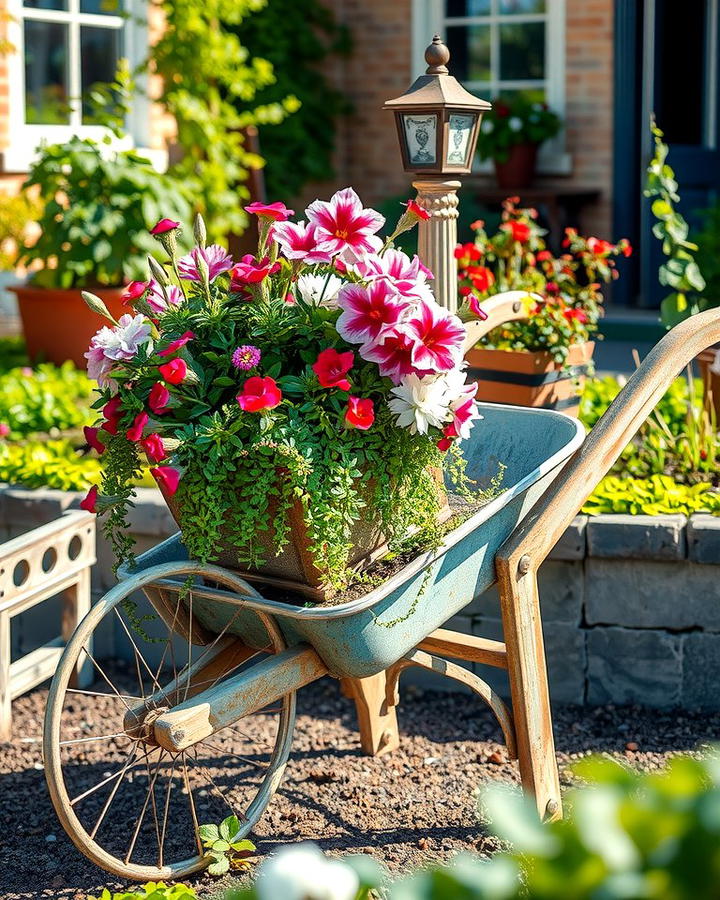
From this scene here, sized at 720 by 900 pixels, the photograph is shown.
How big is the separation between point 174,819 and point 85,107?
5.09 meters

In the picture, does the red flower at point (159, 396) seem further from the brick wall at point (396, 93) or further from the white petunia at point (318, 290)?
the brick wall at point (396, 93)

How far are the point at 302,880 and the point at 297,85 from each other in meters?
7.82

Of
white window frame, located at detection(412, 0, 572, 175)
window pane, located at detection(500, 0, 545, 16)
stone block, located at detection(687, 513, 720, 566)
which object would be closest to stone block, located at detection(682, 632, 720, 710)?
stone block, located at detection(687, 513, 720, 566)

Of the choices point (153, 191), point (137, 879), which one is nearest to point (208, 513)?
point (137, 879)

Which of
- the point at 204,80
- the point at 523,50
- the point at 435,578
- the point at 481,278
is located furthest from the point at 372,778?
the point at 523,50

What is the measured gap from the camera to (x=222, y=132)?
697cm

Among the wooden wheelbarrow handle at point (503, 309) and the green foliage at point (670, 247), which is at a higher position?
the green foliage at point (670, 247)

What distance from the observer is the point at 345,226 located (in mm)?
2131

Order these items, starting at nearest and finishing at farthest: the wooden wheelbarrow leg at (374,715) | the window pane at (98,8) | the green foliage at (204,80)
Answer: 1. the wooden wheelbarrow leg at (374,715)
2. the green foliage at (204,80)
3. the window pane at (98,8)

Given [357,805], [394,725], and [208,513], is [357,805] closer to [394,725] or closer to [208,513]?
[394,725]

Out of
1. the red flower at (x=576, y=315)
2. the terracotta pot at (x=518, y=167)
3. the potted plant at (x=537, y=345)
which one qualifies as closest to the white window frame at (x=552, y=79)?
the terracotta pot at (x=518, y=167)

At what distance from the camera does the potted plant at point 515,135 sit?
309 inches

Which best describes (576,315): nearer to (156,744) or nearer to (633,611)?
(633,611)

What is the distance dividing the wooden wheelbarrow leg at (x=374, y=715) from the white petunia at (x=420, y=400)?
97cm
